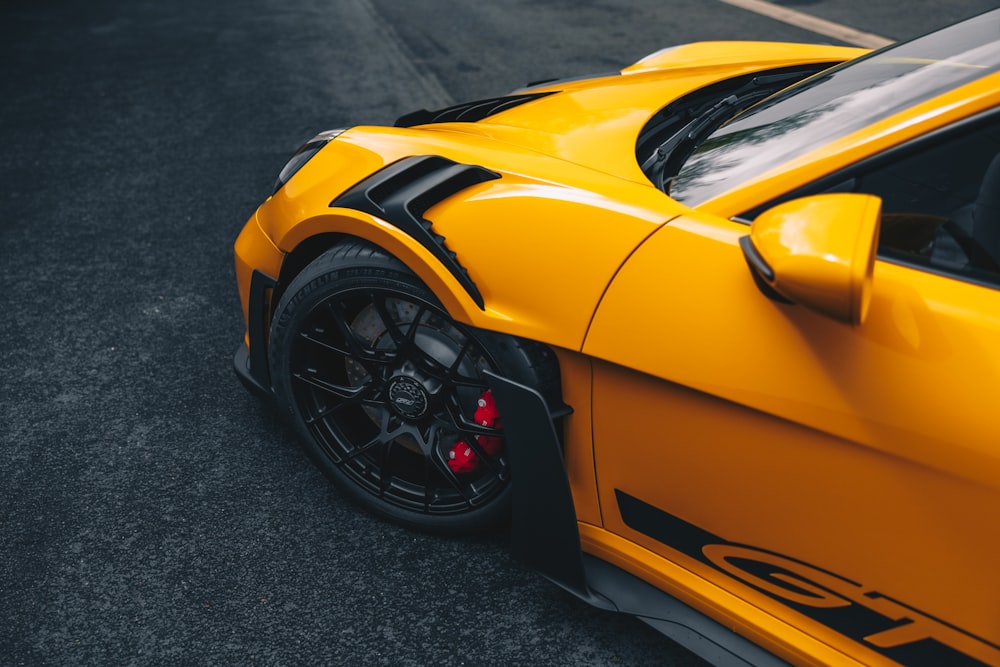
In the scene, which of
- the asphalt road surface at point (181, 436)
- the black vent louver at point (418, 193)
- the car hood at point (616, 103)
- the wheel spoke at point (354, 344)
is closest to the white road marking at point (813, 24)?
the asphalt road surface at point (181, 436)

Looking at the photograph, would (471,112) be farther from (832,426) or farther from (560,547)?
(832,426)

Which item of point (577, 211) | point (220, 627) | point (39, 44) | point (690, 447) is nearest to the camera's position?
point (690, 447)

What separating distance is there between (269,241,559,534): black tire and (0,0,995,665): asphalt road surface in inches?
5.6

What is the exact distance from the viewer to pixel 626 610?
193cm

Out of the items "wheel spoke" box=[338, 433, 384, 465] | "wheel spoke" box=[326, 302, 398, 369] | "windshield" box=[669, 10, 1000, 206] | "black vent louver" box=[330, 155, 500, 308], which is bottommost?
"wheel spoke" box=[338, 433, 384, 465]

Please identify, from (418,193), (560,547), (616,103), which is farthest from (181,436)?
(616,103)

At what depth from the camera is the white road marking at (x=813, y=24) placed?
7344 mm

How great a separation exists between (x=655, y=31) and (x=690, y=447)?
6.52m

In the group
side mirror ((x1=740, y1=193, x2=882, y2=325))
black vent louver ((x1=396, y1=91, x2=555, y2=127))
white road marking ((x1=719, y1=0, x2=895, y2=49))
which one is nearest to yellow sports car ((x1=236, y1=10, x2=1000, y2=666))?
side mirror ((x1=740, y1=193, x2=882, y2=325))

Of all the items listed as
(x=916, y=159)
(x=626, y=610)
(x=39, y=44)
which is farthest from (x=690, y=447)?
(x=39, y=44)

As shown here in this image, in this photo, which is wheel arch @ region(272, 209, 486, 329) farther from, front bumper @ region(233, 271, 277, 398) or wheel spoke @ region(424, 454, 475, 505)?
wheel spoke @ region(424, 454, 475, 505)

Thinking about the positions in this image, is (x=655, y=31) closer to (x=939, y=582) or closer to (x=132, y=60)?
(x=132, y=60)

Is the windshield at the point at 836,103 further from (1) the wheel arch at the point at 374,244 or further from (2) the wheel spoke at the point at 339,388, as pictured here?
(2) the wheel spoke at the point at 339,388

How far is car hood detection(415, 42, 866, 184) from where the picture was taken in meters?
2.13
